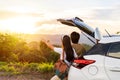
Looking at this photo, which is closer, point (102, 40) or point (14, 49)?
point (102, 40)

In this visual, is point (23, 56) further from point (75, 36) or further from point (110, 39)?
point (110, 39)

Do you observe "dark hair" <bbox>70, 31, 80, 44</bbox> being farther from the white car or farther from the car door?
the car door

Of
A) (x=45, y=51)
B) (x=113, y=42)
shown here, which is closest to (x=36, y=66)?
(x=45, y=51)

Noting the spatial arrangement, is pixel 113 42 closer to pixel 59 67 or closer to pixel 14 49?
pixel 59 67

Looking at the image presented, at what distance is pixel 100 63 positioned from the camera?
30.4 feet

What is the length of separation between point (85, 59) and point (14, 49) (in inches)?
414

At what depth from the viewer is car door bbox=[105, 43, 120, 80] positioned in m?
9.09

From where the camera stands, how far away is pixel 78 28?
10344 mm

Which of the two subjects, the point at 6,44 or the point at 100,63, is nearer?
the point at 100,63

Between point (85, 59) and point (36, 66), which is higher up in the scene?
point (85, 59)

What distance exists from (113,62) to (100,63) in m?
0.26

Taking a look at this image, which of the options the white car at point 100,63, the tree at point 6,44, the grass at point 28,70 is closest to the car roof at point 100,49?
the white car at point 100,63

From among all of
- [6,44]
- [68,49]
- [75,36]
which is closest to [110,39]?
[68,49]

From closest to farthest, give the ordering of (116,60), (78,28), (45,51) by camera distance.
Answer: (116,60) < (78,28) < (45,51)
